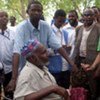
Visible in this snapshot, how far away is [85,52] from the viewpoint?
614 centimetres

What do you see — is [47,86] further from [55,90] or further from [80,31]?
[80,31]

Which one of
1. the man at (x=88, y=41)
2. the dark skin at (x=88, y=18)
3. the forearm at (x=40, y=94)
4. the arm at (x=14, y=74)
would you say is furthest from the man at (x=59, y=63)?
the forearm at (x=40, y=94)

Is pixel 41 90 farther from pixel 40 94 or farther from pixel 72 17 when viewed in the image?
pixel 72 17

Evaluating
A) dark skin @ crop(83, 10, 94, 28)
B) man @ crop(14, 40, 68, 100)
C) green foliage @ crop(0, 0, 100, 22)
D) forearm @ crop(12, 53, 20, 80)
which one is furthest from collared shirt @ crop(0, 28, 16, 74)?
green foliage @ crop(0, 0, 100, 22)

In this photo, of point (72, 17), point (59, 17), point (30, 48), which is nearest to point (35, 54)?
point (30, 48)

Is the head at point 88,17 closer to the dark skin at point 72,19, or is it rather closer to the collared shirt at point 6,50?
the collared shirt at point 6,50

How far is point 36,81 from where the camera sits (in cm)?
389

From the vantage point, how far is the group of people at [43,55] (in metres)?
3.92

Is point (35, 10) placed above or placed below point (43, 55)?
above

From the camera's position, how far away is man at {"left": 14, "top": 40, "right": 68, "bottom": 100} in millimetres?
3820

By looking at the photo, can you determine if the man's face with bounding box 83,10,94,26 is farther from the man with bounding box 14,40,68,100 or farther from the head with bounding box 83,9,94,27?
the man with bounding box 14,40,68,100

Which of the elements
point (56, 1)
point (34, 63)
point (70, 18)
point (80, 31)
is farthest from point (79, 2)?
point (34, 63)

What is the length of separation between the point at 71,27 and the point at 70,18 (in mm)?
245

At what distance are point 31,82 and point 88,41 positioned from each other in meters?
2.34
